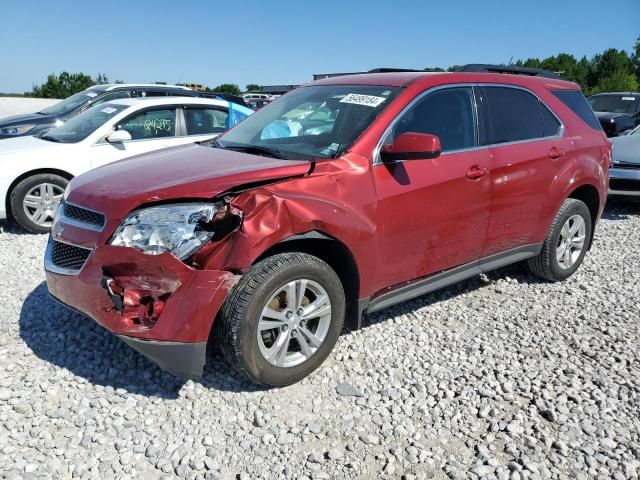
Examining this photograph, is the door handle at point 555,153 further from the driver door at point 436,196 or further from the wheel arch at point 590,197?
the driver door at point 436,196

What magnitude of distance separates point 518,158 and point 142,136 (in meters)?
4.97

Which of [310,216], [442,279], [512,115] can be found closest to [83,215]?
[310,216]

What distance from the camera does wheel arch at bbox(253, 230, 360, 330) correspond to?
117 inches

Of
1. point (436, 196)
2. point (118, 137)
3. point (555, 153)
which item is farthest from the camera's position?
point (118, 137)

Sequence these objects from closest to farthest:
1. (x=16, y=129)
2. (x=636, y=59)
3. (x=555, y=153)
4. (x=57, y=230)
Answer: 1. (x=57, y=230)
2. (x=555, y=153)
3. (x=16, y=129)
4. (x=636, y=59)

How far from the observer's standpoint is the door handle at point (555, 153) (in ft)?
14.5

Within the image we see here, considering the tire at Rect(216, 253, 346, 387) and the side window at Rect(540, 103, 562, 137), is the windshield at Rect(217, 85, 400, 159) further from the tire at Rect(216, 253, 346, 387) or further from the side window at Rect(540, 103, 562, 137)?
the side window at Rect(540, 103, 562, 137)

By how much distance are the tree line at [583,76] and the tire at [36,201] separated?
76.5 ft

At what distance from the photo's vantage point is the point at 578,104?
4945mm

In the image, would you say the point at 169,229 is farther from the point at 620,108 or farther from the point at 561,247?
the point at 620,108

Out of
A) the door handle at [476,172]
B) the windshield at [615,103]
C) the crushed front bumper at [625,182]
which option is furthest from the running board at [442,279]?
the windshield at [615,103]

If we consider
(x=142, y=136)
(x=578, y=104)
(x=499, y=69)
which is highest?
(x=499, y=69)

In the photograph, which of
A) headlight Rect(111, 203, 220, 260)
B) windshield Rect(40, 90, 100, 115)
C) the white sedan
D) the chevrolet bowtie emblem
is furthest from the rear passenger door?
windshield Rect(40, 90, 100, 115)

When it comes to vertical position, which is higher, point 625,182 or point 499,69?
point 499,69
